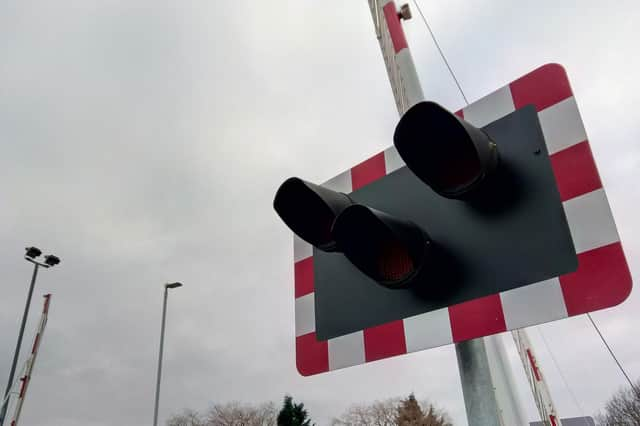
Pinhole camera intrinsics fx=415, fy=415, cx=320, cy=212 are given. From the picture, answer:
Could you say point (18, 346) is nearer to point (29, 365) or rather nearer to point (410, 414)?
point (29, 365)

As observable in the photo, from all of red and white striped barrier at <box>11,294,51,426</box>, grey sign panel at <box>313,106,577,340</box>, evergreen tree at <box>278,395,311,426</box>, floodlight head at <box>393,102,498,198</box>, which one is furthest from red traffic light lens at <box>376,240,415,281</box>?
evergreen tree at <box>278,395,311,426</box>

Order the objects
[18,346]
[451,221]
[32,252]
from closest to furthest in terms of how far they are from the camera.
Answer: [451,221], [18,346], [32,252]

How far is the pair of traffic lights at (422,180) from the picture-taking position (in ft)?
→ 3.87

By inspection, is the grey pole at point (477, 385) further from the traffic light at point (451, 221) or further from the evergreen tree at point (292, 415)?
the evergreen tree at point (292, 415)

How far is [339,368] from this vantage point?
155 cm

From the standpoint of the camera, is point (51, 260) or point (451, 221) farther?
point (51, 260)

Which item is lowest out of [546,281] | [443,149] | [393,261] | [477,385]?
[477,385]

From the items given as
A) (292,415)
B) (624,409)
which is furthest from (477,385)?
(624,409)

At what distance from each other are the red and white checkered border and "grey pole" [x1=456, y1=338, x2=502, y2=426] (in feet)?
0.28

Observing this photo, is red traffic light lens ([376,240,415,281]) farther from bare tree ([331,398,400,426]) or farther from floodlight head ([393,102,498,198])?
bare tree ([331,398,400,426])

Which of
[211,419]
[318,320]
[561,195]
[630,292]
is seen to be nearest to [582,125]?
[561,195]

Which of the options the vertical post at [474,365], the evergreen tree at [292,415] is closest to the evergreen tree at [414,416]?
the evergreen tree at [292,415]

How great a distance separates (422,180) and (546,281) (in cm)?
44

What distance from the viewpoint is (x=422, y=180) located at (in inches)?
48.7
